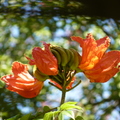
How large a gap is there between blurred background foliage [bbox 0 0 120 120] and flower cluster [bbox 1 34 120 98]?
0.39 feet

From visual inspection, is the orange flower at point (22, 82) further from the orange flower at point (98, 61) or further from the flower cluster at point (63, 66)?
the orange flower at point (98, 61)

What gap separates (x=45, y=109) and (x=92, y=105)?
6.76ft

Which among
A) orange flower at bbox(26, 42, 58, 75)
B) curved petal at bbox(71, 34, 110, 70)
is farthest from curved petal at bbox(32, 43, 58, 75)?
curved petal at bbox(71, 34, 110, 70)

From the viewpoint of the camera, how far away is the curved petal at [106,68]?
1111mm

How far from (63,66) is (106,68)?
0.48ft

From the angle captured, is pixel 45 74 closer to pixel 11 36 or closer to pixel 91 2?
pixel 91 2

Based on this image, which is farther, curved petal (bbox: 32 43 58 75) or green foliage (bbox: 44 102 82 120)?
curved petal (bbox: 32 43 58 75)

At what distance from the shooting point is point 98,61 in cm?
111

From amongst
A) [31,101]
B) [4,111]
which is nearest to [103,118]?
[31,101]

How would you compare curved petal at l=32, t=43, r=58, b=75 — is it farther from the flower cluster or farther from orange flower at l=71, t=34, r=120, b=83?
orange flower at l=71, t=34, r=120, b=83

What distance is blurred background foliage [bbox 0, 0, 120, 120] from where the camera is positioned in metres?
1.51

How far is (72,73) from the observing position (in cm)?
111

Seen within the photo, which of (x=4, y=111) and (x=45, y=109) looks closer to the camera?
(x=45, y=109)

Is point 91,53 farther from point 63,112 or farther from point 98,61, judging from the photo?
point 63,112
